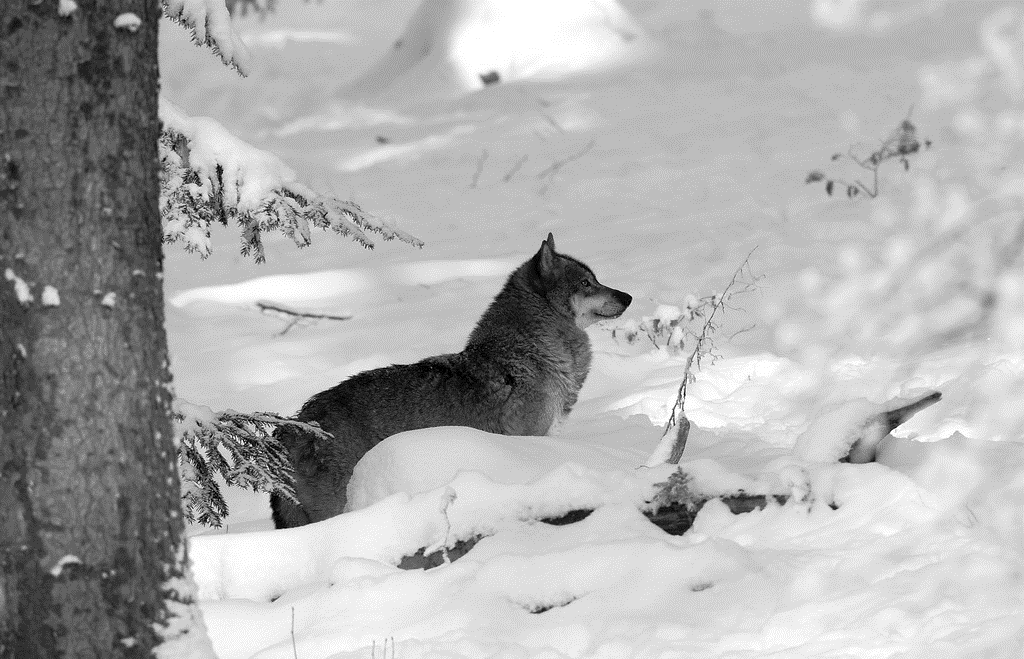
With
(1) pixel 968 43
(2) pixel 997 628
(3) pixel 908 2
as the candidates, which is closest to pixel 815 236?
(1) pixel 968 43

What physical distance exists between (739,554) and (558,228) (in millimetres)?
8879

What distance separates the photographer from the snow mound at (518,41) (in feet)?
59.2

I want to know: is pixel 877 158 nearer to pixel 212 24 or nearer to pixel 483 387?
pixel 483 387

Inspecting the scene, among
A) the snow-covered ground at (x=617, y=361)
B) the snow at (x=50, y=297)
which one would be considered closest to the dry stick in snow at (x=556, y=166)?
the snow-covered ground at (x=617, y=361)

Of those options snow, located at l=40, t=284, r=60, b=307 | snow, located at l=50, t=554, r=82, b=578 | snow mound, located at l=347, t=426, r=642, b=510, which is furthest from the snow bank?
snow, located at l=40, t=284, r=60, b=307

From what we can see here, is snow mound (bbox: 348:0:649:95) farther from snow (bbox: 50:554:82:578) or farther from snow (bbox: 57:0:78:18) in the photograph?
snow (bbox: 50:554:82:578)

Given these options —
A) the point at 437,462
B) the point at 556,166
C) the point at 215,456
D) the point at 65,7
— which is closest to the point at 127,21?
the point at 65,7

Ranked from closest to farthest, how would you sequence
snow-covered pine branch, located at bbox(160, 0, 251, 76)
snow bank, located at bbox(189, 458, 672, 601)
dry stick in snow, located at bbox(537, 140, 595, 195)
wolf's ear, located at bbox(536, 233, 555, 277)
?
snow bank, located at bbox(189, 458, 672, 601), snow-covered pine branch, located at bbox(160, 0, 251, 76), wolf's ear, located at bbox(536, 233, 555, 277), dry stick in snow, located at bbox(537, 140, 595, 195)

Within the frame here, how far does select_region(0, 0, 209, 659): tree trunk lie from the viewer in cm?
261

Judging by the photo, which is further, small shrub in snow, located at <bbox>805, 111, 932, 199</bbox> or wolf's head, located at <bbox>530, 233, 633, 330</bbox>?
small shrub in snow, located at <bbox>805, 111, 932, 199</bbox>

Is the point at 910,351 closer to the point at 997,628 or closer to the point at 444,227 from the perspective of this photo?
the point at 997,628

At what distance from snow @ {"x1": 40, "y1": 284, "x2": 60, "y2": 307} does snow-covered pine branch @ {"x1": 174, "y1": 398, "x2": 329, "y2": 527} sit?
1.91 m

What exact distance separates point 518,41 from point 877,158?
787 centimetres

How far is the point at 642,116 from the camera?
617 inches
